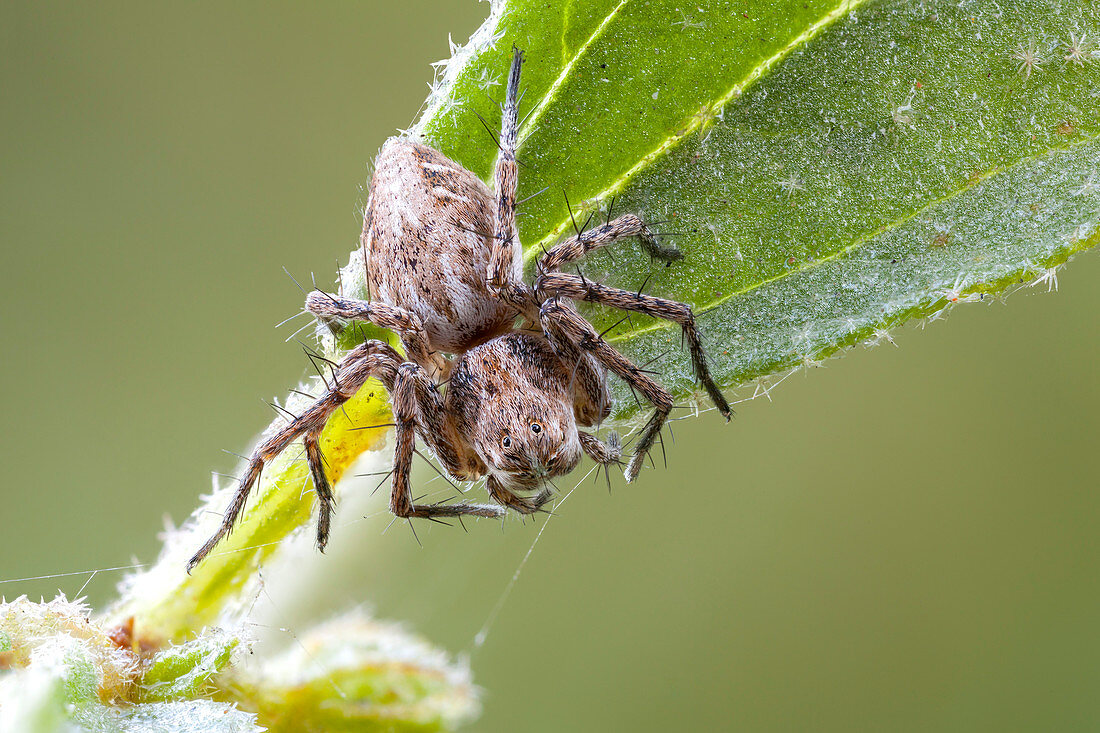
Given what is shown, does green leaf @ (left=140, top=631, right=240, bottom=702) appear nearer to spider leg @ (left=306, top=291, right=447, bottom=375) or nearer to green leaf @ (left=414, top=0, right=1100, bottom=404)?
spider leg @ (left=306, top=291, right=447, bottom=375)

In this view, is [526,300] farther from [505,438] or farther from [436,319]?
[505,438]

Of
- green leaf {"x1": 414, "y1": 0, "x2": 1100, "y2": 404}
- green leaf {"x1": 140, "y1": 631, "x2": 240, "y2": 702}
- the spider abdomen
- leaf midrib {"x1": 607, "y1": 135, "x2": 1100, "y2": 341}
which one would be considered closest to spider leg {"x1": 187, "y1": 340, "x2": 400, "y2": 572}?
the spider abdomen

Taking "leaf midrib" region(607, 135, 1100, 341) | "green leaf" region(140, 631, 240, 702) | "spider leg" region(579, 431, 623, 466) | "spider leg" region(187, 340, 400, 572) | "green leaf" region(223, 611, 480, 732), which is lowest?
"green leaf" region(223, 611, 480, 732)

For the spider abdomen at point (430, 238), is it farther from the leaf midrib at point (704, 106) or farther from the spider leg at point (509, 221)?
the leaf midrib at point (704, 106)

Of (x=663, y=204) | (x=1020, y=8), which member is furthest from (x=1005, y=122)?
(x=663, y=204)

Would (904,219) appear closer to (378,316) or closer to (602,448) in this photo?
(602,448)

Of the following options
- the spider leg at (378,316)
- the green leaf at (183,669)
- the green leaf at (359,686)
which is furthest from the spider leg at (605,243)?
the green leaf at (183,669)
